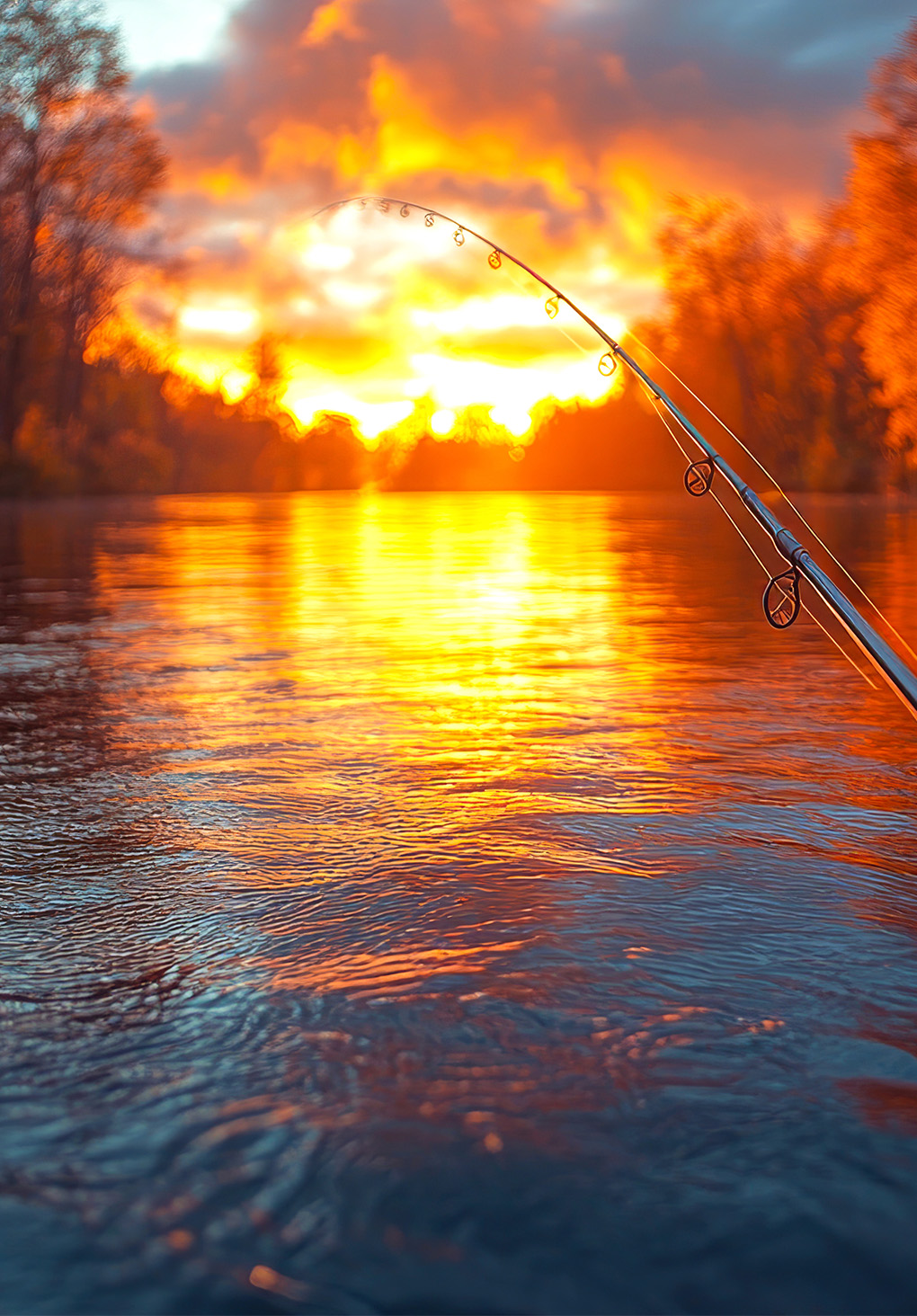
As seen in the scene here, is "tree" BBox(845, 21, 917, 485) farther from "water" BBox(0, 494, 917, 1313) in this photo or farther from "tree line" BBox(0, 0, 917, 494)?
"water" BBox(0, 494, 917, 1313)

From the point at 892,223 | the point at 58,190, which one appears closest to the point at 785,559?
the point at 892,223

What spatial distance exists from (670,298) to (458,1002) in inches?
2408

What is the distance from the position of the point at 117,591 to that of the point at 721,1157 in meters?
13.6

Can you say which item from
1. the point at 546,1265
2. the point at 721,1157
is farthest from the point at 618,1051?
the point at 546,1265

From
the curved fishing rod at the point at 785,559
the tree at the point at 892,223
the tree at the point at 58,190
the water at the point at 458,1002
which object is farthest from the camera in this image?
the tree at the point at 58,190

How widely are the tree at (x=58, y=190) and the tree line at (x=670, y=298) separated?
0.06 metres

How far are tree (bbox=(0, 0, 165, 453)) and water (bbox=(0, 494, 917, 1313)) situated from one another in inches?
1638

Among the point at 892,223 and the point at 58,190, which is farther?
the point at 58,190

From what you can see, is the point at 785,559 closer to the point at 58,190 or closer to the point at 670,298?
the point at 58,190

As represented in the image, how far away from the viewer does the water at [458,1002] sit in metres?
2.34

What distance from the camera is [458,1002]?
333cm

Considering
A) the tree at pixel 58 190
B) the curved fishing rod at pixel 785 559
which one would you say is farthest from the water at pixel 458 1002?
the tree at pixel 58 190

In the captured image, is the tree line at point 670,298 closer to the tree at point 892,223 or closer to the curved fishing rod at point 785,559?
the tree at point 892,223

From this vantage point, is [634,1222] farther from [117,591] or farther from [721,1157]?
[117,591]
